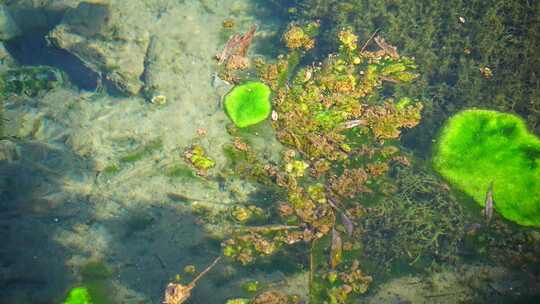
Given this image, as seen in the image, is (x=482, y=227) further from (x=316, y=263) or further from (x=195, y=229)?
(x=195, y=229)

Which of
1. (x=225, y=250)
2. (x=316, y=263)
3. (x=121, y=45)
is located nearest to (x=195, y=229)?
(x=225, y=250)

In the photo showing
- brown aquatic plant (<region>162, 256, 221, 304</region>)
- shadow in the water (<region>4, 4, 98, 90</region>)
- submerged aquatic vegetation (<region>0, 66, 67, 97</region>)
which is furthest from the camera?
shadow in the water (<region>4, 4, 98, 90</region>)

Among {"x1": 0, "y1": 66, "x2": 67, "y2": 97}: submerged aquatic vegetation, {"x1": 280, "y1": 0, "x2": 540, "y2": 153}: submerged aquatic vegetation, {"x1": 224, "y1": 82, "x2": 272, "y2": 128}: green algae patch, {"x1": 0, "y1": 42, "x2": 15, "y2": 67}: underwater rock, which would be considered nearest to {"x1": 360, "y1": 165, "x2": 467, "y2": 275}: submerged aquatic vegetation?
{"x1": 280, "y1": 0, "x2": 540, "y2": 153}: submerged aquatic vegetation

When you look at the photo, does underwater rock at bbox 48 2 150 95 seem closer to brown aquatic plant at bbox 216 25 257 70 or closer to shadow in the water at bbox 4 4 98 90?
shadow in the water at bbox 4 4 98 90

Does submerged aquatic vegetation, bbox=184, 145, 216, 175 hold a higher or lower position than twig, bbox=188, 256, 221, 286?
higher

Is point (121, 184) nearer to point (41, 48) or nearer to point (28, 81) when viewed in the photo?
point (28, 81)

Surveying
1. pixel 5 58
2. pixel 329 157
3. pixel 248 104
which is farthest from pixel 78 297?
pixel 5 58
